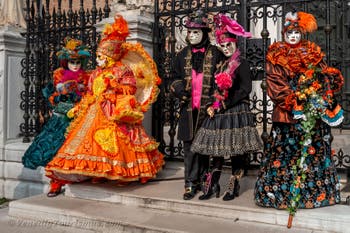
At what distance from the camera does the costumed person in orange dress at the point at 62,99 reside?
617cm

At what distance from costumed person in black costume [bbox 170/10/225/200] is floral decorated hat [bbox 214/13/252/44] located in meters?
0.22

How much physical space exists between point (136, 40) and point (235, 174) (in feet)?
8.44

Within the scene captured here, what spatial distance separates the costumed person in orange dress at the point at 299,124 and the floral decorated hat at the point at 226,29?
0.43 m

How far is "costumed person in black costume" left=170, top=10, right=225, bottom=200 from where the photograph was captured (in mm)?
4953

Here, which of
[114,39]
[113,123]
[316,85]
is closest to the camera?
[316,85]

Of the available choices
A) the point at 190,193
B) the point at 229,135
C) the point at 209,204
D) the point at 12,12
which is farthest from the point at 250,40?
the point at 12,12

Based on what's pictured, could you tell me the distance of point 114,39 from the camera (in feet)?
18.5

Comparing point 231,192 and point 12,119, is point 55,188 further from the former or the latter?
point 231,192

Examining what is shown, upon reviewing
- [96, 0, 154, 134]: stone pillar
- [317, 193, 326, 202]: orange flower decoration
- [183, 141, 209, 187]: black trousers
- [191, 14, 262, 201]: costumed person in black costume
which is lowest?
[317, 193, 326, 202]: orange flower decoration

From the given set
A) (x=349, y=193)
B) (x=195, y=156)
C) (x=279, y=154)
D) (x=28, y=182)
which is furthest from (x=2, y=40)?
(x=349, y=193)

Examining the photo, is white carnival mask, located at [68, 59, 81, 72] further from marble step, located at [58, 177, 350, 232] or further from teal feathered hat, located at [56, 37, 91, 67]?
marble step, located at [58, 177, 350, 232]

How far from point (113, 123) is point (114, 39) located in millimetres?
1097

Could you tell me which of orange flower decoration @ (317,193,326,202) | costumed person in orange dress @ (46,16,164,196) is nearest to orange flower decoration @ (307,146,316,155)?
orange flower decoration @ (317,193,326,202)

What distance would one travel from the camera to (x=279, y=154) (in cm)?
447
